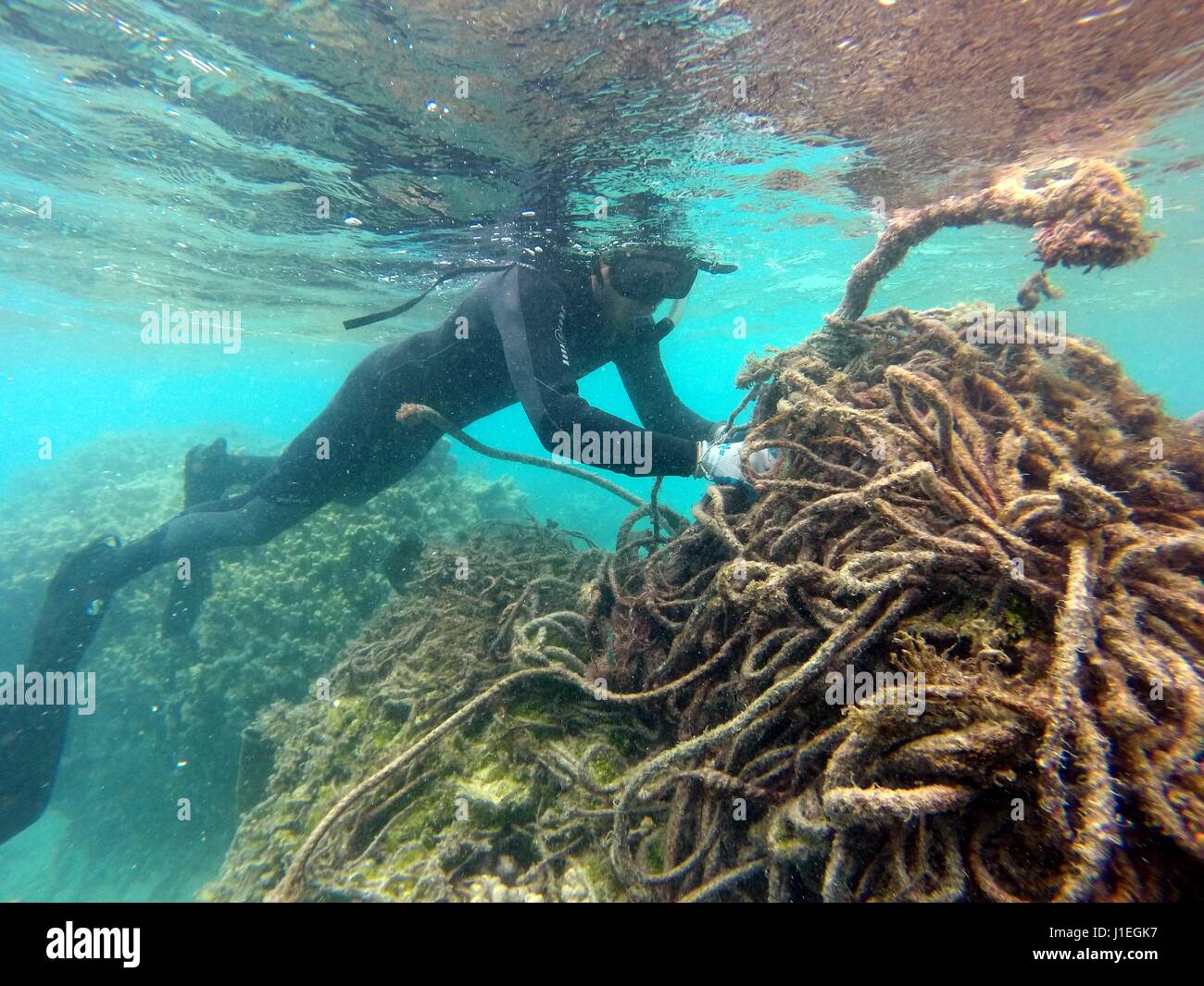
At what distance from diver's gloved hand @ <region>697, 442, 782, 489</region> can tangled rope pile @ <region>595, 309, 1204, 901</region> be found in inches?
8.7

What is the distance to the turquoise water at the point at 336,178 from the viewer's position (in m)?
5.46

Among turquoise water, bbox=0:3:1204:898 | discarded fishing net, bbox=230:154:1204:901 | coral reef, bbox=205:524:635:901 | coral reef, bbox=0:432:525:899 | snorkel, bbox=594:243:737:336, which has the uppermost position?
turquoise water, bbox=0:3:1204:898

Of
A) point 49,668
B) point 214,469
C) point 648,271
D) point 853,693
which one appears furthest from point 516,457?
point 49,668

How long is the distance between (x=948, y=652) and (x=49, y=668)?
9.37 m

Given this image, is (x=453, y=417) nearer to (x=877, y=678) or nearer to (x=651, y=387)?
(x=651, y=387)

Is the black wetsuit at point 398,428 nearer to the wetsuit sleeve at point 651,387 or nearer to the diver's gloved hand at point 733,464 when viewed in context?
the wetsuit sleeve at point 651,387

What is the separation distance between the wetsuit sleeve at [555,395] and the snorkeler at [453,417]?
13mm

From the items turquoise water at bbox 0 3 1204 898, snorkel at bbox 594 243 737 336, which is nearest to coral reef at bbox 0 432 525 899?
turquoise water at bbox 0 3 1204 898

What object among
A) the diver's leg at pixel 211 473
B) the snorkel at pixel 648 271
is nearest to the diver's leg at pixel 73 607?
the diver's leg at pixel 211 473

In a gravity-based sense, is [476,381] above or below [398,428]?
above

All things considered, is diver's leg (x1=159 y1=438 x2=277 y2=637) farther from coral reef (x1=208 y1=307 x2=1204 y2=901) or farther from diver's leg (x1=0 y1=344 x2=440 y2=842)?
coral reef (x1=208 y1=307 x2=1204 y2=901)

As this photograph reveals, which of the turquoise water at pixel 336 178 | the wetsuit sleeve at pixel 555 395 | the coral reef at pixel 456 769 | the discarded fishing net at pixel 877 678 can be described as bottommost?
the coral reef at pixel 456 769

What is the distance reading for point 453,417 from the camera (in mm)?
5457

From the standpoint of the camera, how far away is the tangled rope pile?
123 cm
